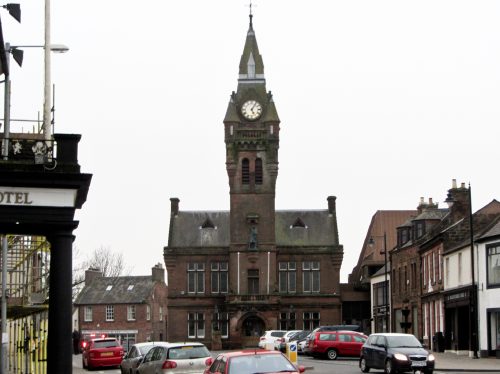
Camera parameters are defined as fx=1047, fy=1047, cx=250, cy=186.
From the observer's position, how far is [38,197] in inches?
733

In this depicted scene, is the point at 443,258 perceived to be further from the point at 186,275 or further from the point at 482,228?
the point at 186,275

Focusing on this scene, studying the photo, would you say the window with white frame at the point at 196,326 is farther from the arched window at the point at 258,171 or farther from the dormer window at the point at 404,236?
the dormer window at the point at 404,236

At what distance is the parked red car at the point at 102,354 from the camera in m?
46.1

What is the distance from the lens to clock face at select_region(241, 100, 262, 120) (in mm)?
89688

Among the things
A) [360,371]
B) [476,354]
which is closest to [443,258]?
[476,354]

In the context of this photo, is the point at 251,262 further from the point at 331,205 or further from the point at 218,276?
the point at 331,205

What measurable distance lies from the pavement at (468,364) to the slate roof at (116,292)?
51.9 metres

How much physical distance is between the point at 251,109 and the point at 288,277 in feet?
49.4

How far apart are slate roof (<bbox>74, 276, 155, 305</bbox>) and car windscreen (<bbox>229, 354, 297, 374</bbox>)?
76.5 metres

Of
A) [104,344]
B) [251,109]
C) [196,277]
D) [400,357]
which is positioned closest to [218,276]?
[196,277]

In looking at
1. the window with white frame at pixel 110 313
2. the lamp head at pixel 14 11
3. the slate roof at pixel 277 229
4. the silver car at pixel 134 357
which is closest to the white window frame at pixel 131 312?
the window with white frame at pixel 110 313

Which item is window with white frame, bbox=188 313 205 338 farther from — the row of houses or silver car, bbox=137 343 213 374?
silver car, bbox=137 343 213 374

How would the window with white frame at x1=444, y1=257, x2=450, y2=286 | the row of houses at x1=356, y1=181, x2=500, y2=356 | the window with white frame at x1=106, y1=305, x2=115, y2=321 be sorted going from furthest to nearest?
the window with white frame at x1=106, y1=305, x2=115, y2=321 → the window with white frame at x1=444, y1=257, x2=450, y2=286 → the row of houses at x1=356, y1=181, x2=500, y2=356

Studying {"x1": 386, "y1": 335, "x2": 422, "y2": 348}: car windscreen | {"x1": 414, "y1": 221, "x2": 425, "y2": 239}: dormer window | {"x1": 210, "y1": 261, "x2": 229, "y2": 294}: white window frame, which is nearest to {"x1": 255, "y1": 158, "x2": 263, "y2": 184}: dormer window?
{"x1": 210, "y1": 261, "x2": 229, "y2": 294}: white window frame
